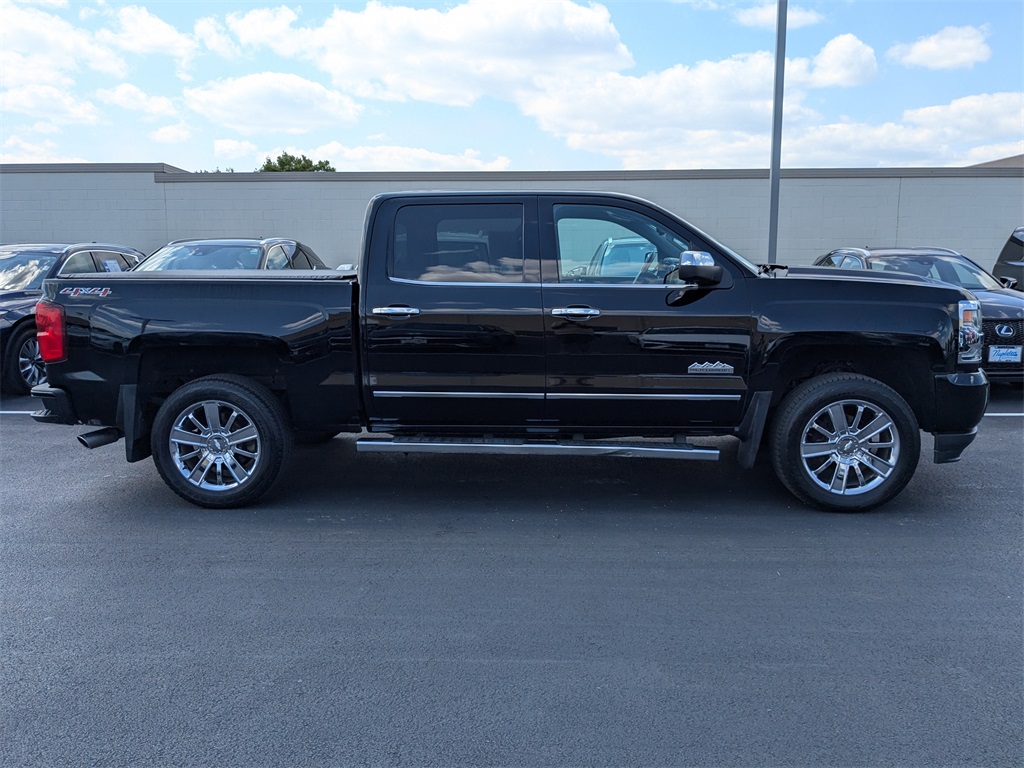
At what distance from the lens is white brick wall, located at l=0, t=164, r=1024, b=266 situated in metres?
19.3

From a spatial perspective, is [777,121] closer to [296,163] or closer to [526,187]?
[526,187]

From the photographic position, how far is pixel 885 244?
19297 millimetres

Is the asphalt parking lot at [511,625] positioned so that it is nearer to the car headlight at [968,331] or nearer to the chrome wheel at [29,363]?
the car headlight at [968,331]

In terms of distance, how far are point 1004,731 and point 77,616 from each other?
4051 mm

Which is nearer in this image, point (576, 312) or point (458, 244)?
point (576, 312)

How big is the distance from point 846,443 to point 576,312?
1.98 metres

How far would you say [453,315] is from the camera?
548 cm

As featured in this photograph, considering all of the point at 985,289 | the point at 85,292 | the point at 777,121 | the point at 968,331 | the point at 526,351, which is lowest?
the point at 526,351

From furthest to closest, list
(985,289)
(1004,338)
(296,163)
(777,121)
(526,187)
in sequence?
(296,163) → (526,187) → (777,121) → (985,289) → (1004,338)

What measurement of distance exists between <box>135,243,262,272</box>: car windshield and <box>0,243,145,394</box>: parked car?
1149 millimetres

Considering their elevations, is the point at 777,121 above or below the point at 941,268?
above

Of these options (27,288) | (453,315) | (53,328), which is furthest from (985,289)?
(27,288)

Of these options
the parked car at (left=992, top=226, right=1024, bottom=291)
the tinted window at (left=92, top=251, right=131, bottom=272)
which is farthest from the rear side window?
the parked car at (left=992, top=226, right=1024, bottom=291)

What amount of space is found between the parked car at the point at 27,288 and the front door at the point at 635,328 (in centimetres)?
663
